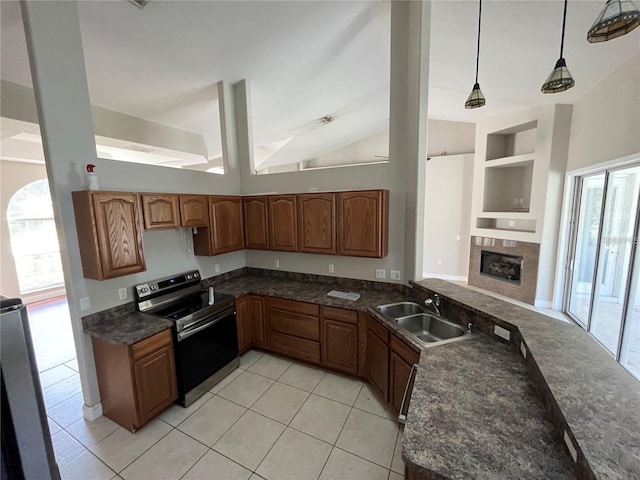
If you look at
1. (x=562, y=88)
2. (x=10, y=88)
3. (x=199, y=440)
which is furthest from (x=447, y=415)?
(x=10, y=88)

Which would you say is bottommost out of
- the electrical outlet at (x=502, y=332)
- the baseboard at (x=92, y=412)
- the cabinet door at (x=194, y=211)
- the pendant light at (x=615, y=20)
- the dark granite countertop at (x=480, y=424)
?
the baseboard at (x=92, y=412)

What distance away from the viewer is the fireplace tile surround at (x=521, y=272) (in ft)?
15.1

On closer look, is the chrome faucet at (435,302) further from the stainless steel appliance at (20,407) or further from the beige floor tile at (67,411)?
the beige floor tile at (67,411)

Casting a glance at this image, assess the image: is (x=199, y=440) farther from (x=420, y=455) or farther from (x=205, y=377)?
(x=420, y=455)

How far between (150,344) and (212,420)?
0.87 meters

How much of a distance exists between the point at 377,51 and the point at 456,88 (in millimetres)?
1771

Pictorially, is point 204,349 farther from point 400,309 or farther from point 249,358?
point 400,309

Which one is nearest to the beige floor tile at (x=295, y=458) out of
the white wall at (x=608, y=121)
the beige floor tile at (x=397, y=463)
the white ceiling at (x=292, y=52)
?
the beige floor tile at (x=397, y=463)

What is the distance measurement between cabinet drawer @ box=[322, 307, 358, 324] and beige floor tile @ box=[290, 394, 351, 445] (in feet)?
2.51

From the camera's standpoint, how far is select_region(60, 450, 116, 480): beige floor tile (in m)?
A: 1.85

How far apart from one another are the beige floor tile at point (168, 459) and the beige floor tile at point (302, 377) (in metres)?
0.97

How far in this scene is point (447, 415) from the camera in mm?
1236

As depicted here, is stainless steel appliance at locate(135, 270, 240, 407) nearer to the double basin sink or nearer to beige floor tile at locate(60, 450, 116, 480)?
beige floor tile at locate(60, 450, 116, 480)

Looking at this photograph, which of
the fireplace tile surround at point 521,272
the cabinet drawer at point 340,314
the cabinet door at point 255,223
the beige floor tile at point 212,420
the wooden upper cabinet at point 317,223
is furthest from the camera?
the fireplace tile surround at point 521,272
